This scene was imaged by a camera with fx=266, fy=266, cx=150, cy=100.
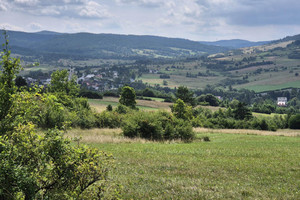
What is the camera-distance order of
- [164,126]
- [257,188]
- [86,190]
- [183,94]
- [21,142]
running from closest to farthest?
[21,142] < [86,190] < [257,188] < [164,126] < [183,94]

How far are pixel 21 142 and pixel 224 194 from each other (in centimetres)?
821

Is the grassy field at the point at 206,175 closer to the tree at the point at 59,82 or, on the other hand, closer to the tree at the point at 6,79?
the tree at the point at 6,79

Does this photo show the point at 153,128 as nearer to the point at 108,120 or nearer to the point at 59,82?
the point at 108,120

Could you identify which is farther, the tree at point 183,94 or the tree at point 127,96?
the tree at point 183,94

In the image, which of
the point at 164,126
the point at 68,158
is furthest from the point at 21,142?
the point at 164,126

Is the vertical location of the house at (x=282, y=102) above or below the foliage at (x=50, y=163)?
below

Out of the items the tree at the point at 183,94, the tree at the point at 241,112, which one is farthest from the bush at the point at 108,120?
the tree at the point at 241,112

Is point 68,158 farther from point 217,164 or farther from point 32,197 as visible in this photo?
point 217,164

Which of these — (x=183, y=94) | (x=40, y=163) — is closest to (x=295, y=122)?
(x=183, y=94)

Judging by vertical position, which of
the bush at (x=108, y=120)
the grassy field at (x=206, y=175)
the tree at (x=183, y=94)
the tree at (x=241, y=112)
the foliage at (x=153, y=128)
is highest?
the grassy field at (x=206, y=175)

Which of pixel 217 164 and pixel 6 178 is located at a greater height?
pixel 6 178

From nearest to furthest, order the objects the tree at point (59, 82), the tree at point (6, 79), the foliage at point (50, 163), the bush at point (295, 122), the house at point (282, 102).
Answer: the foliage at point (50, 163), the tree at point (6, 79), the tree at point (59, 82), the bush at point (295, 122), the house at point (282, 102)

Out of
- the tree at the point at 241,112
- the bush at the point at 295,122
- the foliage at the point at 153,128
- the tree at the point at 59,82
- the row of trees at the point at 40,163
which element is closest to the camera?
the row of trees at the point at 40,163

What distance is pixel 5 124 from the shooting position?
23.8 ft
